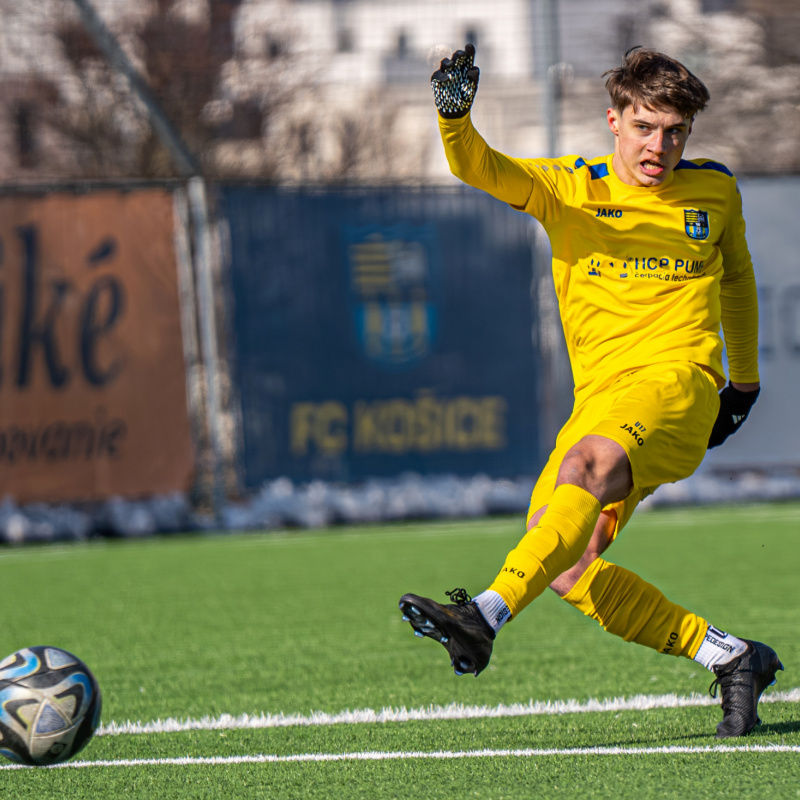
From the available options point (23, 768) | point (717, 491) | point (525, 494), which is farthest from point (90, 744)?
point (717, 491)

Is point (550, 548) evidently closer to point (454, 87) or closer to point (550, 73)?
point (454, 87)

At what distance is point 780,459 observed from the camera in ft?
36.0

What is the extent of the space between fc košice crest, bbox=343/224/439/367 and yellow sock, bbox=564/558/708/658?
702 cm

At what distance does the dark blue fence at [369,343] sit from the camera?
10500 millimetres

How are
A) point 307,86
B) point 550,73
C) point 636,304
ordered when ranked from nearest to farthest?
point 636,304 < point 550,73 < point 307,86

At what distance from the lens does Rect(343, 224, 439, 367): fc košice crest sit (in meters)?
10.5

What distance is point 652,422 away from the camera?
326 centimetres

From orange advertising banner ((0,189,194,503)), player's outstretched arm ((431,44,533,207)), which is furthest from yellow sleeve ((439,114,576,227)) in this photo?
orange advertising banner ((0,189,194,503))

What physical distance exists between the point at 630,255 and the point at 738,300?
0.51m

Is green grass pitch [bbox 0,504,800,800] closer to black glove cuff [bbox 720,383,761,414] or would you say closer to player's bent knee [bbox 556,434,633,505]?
player's bent knee [bbox 556,434,633,505]

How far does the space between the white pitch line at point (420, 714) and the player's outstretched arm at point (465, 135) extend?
1.61m

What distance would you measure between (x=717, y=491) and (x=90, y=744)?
812cm

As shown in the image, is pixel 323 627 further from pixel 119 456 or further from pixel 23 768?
pixel 119 456

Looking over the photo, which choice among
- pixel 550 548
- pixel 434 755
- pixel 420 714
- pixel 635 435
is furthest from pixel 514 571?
pixel 420 714
